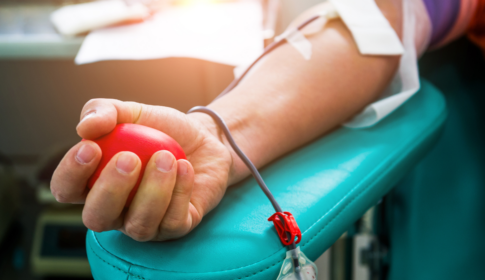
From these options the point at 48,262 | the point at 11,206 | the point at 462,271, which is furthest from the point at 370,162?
the point at 11,206

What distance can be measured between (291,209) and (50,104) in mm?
1290

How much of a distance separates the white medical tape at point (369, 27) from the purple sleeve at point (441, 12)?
0.28ft

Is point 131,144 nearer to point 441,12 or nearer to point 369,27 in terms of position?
point 369,27

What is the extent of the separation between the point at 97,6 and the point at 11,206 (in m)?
0.78

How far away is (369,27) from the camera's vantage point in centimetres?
54

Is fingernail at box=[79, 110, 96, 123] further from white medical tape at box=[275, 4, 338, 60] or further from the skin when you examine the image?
white medical tape at box=[275, 4, 338, 60]

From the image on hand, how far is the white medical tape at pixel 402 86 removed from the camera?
1.73 ft

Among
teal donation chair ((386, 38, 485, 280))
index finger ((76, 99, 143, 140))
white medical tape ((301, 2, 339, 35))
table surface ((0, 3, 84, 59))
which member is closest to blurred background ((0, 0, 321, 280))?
table surface ((0, 3, 84, 59))

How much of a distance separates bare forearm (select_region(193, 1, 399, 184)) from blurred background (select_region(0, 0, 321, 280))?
0.33 metres

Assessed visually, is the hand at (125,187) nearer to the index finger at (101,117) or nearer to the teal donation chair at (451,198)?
the index finger at (101,117)

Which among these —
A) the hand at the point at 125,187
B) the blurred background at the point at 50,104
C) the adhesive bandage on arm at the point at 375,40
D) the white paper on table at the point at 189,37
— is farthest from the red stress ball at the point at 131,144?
the blurred background at the point at 50,104

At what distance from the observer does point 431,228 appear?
1.89 ft

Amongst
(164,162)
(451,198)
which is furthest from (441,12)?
(164,162)

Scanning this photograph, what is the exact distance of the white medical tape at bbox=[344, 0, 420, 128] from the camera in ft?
1.73
